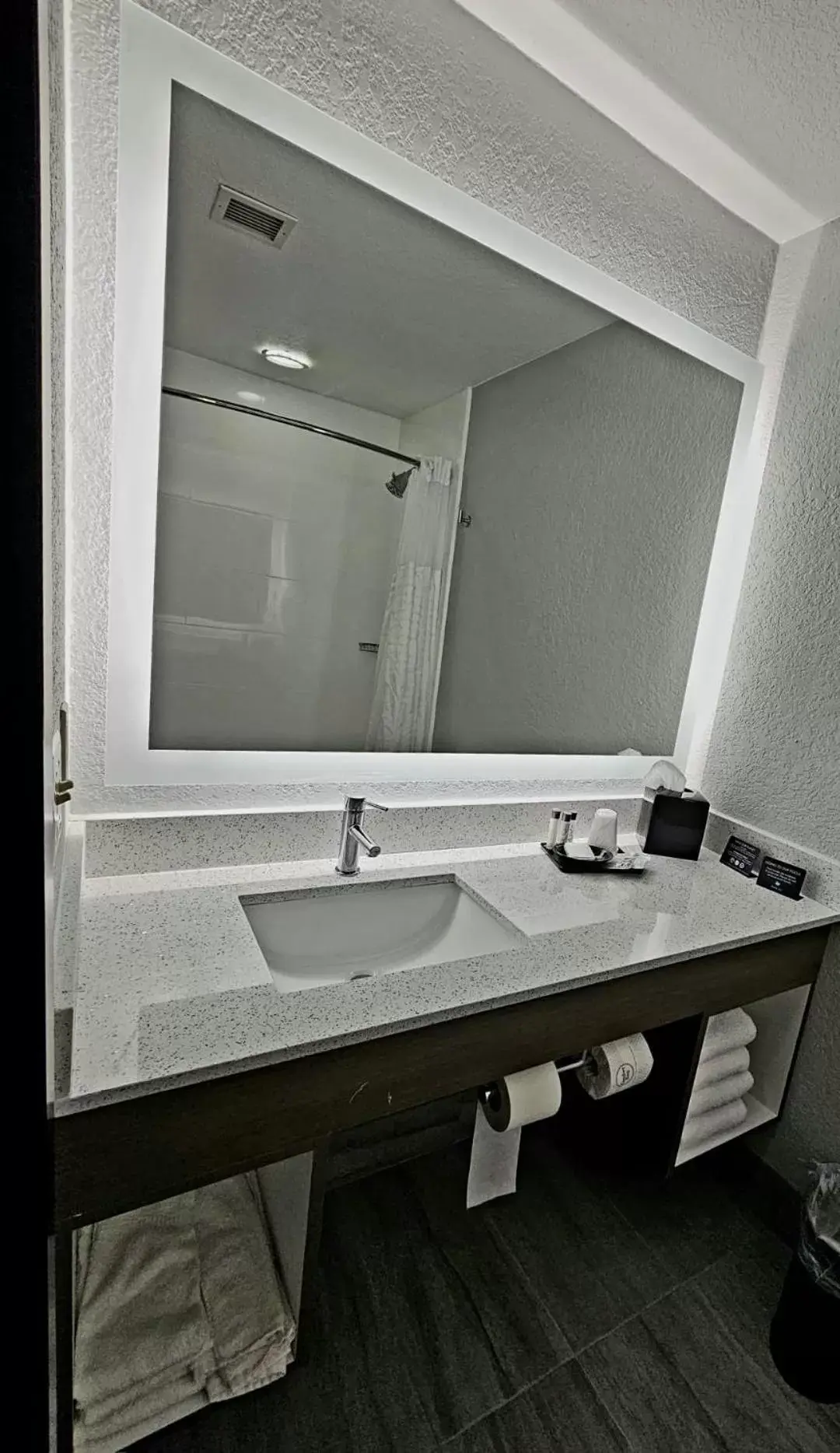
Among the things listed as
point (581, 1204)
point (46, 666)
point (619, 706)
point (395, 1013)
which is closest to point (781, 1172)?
point (581, 1204)

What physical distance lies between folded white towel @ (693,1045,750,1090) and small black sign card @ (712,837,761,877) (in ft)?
1.29

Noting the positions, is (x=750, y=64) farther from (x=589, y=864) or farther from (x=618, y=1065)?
(x=618, y=1065)

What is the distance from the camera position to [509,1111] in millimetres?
1031

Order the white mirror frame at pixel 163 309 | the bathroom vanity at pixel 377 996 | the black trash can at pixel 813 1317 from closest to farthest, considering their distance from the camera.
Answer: the bathroom vanity at pixel 377 996, the white mirror frame at pixel 163 309, the black trash can at pixel 813 1317

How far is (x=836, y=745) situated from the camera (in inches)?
55.1

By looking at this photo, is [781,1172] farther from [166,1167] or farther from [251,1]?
[251,1]

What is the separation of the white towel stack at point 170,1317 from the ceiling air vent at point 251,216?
1.66 meters

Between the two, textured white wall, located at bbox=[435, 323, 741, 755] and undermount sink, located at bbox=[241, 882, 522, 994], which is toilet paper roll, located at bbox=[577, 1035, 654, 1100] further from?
textured white wall, located at bbox=[435, 323, 741, 755]

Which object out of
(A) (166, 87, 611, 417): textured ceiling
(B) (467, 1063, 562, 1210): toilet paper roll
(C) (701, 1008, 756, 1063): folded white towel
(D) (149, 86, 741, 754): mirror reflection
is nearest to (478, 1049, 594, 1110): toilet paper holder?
(B) (467, 1063, 562, 1210): toilet paper roll

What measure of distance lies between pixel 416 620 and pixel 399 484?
263 millimetres

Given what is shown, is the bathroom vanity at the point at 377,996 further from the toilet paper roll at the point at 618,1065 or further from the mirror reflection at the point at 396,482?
the mirror reflection at the point at 396,482

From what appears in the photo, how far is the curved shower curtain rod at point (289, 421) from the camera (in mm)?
1003

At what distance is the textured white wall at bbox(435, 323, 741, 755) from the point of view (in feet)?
4.46

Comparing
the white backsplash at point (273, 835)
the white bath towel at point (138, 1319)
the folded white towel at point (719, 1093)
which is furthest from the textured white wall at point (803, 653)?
the white bath towel at point (138, 1319)
